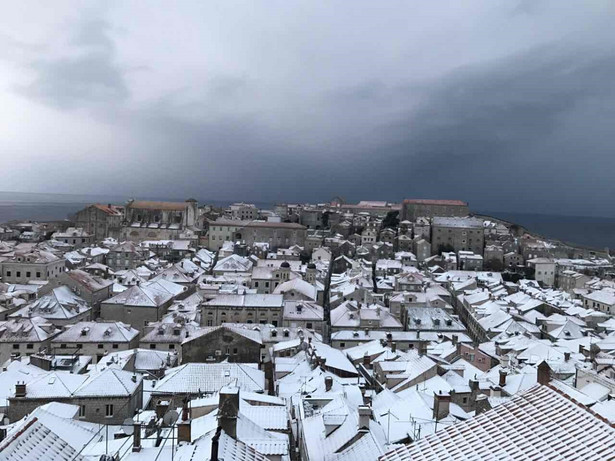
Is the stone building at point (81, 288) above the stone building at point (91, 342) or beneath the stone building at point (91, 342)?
above

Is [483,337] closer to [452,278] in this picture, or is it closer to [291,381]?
[452,278]

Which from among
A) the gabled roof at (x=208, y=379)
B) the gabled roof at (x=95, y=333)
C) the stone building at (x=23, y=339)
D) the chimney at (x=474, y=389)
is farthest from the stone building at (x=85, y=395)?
the chimney at (x=474, y=389)

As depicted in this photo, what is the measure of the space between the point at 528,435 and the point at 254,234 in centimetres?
9408

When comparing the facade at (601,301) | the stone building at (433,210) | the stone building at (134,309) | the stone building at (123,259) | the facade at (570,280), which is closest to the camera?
the stone building at (134,309)

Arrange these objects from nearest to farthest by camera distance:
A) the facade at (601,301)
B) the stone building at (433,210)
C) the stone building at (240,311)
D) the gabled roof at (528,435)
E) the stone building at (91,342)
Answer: the gabled roof at (528,435)
the stone building at (91,342)
the stone building at (240,311)
the facade at (601,301)
the stone building at (433,210)

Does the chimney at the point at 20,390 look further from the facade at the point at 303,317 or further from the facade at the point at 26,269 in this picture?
the facade at the point at 26,269

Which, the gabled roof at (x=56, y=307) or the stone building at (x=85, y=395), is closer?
the stone building at (x=85, y=395)

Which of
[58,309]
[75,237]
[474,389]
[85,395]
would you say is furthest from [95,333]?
[75,237]

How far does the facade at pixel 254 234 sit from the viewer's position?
10081 centimetres

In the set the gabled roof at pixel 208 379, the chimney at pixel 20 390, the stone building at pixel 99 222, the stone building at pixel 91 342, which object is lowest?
the stone building at pixel 91 342

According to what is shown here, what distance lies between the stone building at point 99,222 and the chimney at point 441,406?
96.6 m

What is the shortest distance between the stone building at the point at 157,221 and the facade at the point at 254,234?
8.42 meters

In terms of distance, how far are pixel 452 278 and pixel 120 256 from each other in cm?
5003

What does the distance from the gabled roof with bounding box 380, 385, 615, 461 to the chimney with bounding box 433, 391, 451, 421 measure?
14.9 m
